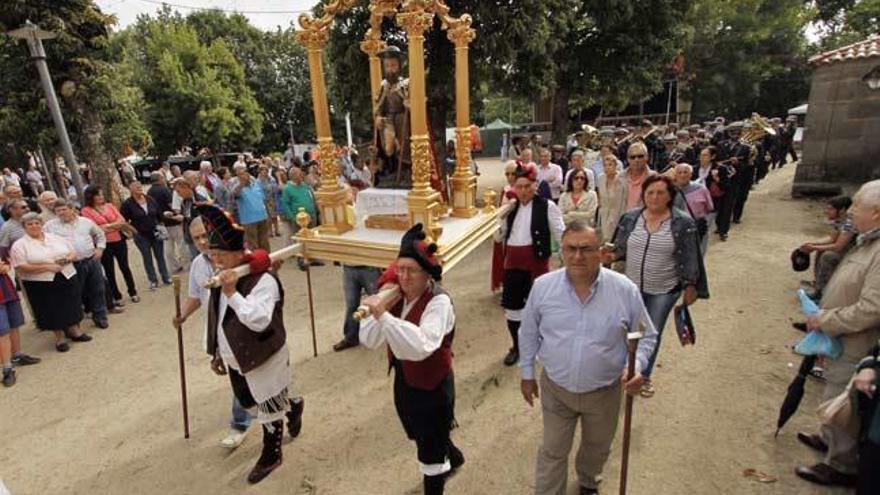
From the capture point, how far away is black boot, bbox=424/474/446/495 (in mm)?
2982

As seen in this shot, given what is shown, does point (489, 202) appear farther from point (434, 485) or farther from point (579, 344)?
point (434, 485)

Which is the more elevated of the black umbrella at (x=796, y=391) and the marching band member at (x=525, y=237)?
the marching band member at (x=525, y=237)

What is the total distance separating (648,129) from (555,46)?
383 centimetres

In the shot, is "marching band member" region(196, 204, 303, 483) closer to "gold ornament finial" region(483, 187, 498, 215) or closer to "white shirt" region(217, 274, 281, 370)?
"white shirt" region(217, 274, 281, 370)

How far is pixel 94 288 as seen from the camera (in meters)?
6.62

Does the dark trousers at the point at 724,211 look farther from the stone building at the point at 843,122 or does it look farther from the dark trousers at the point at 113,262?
the dark trousers at the point at 113,262

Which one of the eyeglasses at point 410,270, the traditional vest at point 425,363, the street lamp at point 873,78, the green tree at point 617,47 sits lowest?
the traditional vest at point 425,363

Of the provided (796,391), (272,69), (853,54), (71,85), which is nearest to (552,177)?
(796,391)

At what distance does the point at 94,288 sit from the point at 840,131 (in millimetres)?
15964

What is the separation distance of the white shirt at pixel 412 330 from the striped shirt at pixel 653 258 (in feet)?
6.14

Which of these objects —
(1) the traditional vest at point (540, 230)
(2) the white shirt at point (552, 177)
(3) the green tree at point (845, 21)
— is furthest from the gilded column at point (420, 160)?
(3) the green tree at point (845, 21)

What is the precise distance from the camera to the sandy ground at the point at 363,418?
Result: 354cm

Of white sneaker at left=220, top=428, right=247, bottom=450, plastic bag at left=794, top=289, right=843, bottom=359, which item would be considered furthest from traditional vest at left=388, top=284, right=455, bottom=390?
plastic bag at left=794, top=289, right=843, bottom=359

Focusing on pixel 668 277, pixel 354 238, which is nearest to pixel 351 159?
pixel 354 238
